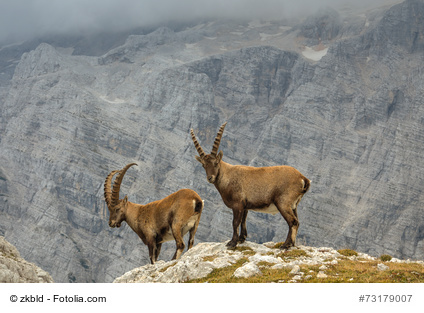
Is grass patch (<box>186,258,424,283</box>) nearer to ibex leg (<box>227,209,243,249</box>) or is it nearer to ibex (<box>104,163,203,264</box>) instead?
ibex leg (<box>227,209,243,249</box>)

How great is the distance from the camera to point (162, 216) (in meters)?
29.5

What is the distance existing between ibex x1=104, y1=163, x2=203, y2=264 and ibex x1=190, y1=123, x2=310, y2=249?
7.73ft

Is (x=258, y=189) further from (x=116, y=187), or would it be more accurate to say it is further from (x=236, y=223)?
(x=116, y=187)

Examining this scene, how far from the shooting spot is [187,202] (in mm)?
28484

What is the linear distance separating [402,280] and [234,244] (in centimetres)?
984

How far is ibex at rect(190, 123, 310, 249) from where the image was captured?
1028 inches

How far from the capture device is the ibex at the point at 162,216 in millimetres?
28531

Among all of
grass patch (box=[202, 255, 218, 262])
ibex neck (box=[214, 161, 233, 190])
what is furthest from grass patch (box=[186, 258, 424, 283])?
ibex neck (box=[214, 161, 233, 190])

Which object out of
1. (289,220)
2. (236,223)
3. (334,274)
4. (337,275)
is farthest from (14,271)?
(337,275)

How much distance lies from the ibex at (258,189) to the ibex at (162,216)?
235cm

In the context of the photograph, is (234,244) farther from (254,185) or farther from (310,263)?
(310,263)

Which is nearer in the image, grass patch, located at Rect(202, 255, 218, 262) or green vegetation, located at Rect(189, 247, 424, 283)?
green vegetation, located at Rect(189, 247, 424, 283)

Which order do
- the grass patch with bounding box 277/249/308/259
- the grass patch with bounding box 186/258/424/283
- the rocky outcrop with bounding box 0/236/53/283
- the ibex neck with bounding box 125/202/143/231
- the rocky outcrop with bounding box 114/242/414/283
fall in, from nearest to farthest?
the grass patch with bounding box 186/258/424/283, the rocky outcrop with bounding box 114/242/414/283, the rocky outcrop with bounding box 0/236/53/283, the grass patch with bounding box 277/249/308/259, the ibex neck with bounding box 125/202/143/231
